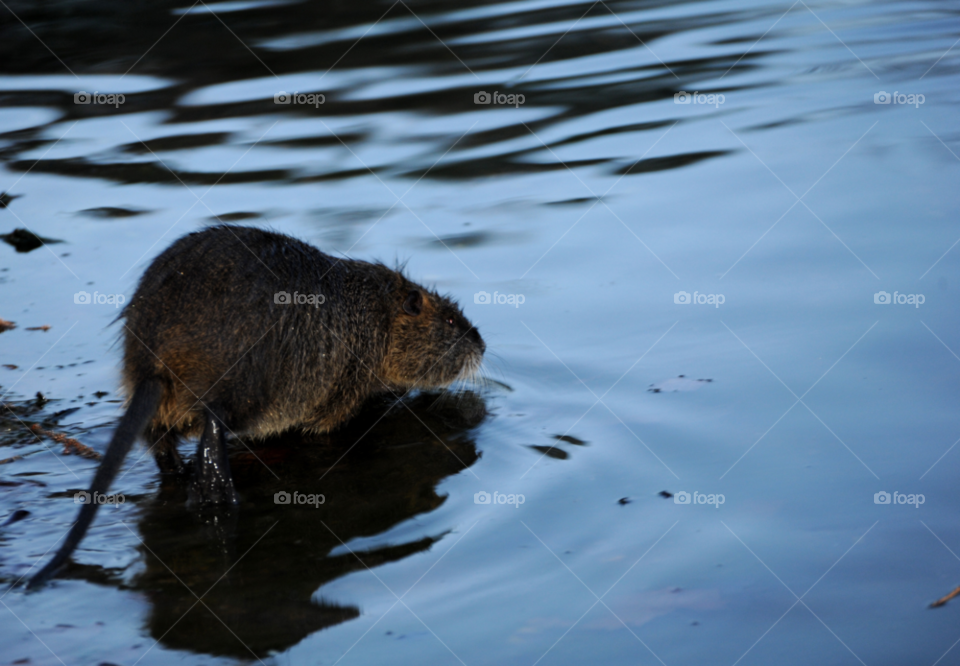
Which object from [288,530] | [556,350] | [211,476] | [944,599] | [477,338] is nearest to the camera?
[944,599]

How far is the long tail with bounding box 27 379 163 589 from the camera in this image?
3.31 metres

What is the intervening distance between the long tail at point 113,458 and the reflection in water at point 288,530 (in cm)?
12

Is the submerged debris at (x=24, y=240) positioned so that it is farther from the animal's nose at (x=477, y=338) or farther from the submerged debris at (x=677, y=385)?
the submerged debris at (x=677, y=385)

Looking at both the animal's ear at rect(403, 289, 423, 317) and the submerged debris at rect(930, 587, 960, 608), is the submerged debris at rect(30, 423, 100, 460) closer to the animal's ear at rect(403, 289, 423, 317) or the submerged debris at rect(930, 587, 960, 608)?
the animal's ear at rect(403, 289, 423, 317)

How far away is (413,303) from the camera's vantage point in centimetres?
514

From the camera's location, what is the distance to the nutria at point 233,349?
155 inches

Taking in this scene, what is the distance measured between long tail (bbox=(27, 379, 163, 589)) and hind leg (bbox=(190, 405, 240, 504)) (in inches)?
10.0

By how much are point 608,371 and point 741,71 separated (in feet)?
17.9

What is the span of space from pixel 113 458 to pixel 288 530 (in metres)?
0.70

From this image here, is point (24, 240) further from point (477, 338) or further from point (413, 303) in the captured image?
point (477, 338)

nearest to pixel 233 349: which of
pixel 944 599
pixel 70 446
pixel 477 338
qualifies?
pixel 70 446

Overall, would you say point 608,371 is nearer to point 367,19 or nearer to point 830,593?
point 830,593

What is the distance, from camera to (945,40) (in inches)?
367

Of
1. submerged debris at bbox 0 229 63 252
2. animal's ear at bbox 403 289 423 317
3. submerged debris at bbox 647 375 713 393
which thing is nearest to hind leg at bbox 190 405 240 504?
animal's ear at bbox 403 289 423 317
